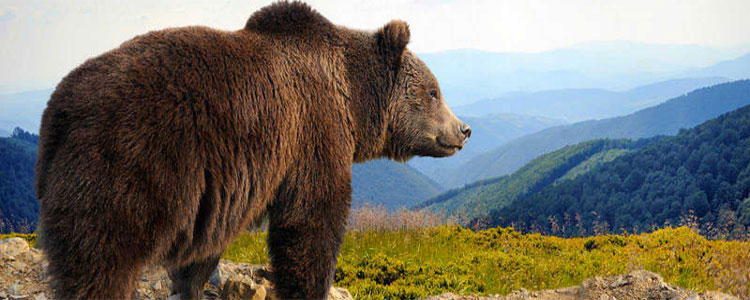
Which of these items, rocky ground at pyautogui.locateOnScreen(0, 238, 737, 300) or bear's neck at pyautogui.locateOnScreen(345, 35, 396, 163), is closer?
bear's neck at pyautogui.locateOnScreen(345, 35, 396, 163)

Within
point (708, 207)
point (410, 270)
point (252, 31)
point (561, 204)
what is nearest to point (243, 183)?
point (252, 31)

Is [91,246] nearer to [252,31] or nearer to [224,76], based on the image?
[224,76]

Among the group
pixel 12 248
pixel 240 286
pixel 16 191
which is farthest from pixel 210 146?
pixel 16 191

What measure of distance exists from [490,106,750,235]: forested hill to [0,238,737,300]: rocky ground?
24395 mm

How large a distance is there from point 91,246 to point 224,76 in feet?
4.25

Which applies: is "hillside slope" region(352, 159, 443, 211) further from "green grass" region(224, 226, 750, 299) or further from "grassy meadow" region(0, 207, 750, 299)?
"green grass" region(224, 226, 750, 299)

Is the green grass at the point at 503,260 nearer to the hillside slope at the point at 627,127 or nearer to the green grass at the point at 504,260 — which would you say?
the green grass at the point at 504,260

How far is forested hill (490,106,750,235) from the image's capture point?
107 ft

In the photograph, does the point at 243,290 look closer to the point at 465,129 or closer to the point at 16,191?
the point at 465,129

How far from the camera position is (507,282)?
658 cm

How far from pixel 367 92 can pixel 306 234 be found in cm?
136

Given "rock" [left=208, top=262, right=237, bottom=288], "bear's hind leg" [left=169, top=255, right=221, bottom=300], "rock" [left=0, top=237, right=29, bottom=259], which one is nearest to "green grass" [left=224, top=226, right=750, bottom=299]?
"rock" [left=208, top=262, right=237, bottom=288]

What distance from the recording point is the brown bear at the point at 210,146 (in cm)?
300

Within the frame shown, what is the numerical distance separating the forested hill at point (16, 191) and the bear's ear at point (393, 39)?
745 cm
